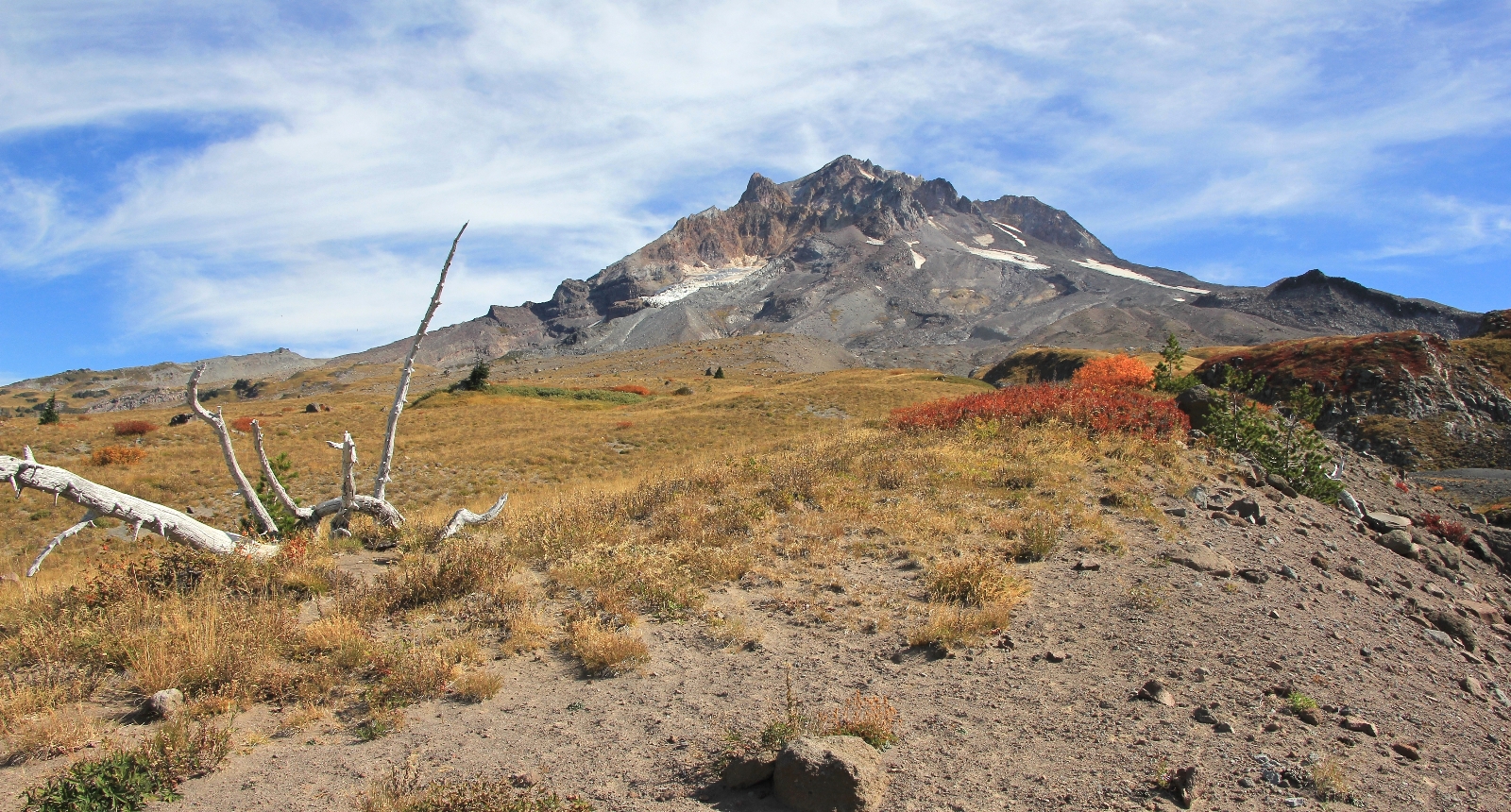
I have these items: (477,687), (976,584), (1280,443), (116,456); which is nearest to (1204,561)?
(976,584)

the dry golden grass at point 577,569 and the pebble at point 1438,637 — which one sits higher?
the dry golden grass at point 577,569

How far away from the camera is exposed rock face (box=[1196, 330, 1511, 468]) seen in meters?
27.1

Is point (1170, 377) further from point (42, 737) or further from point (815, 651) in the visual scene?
point (42, 737)

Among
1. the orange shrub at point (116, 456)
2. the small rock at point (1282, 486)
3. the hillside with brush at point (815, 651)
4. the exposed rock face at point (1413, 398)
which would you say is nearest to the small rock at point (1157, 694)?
the hillside with brush at point (815, 651)

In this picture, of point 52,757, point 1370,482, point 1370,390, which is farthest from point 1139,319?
point 52,757

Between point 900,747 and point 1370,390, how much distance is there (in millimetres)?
36255

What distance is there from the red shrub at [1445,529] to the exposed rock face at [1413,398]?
14.4 m

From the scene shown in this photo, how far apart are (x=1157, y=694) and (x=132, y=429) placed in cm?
3766

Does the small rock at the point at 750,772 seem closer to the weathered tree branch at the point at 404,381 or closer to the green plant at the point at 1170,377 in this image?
the weathered tree branch at the point at 404,381

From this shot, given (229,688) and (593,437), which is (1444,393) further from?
(229,688)

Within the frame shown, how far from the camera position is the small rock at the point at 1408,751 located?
213 inches

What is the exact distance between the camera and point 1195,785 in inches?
187

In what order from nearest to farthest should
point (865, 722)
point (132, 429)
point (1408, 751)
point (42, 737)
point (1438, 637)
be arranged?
point (42, 737) < point (865, 722) < point (1408, 751) < point (1438, 637) < point (132, 429)

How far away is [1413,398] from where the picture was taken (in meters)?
29.7
